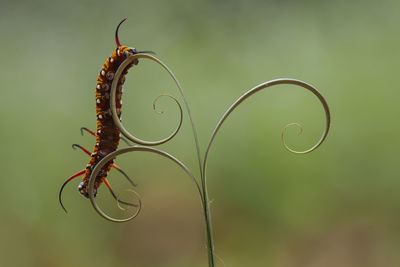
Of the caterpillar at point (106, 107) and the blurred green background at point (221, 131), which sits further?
the blurred green background at point (221, 131)

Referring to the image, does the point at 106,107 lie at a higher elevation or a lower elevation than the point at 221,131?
lower

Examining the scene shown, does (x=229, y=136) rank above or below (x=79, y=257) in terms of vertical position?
above

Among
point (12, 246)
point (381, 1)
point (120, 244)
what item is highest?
point (381, 1)

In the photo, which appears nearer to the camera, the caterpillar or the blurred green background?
the caterpillar

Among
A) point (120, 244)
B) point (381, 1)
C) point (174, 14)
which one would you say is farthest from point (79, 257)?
point (381, 1)

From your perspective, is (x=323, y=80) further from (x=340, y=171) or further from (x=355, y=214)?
(x=355, y=214)

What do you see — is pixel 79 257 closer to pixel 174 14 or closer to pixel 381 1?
pixel 174 14

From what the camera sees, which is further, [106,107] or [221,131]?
[221,131]
